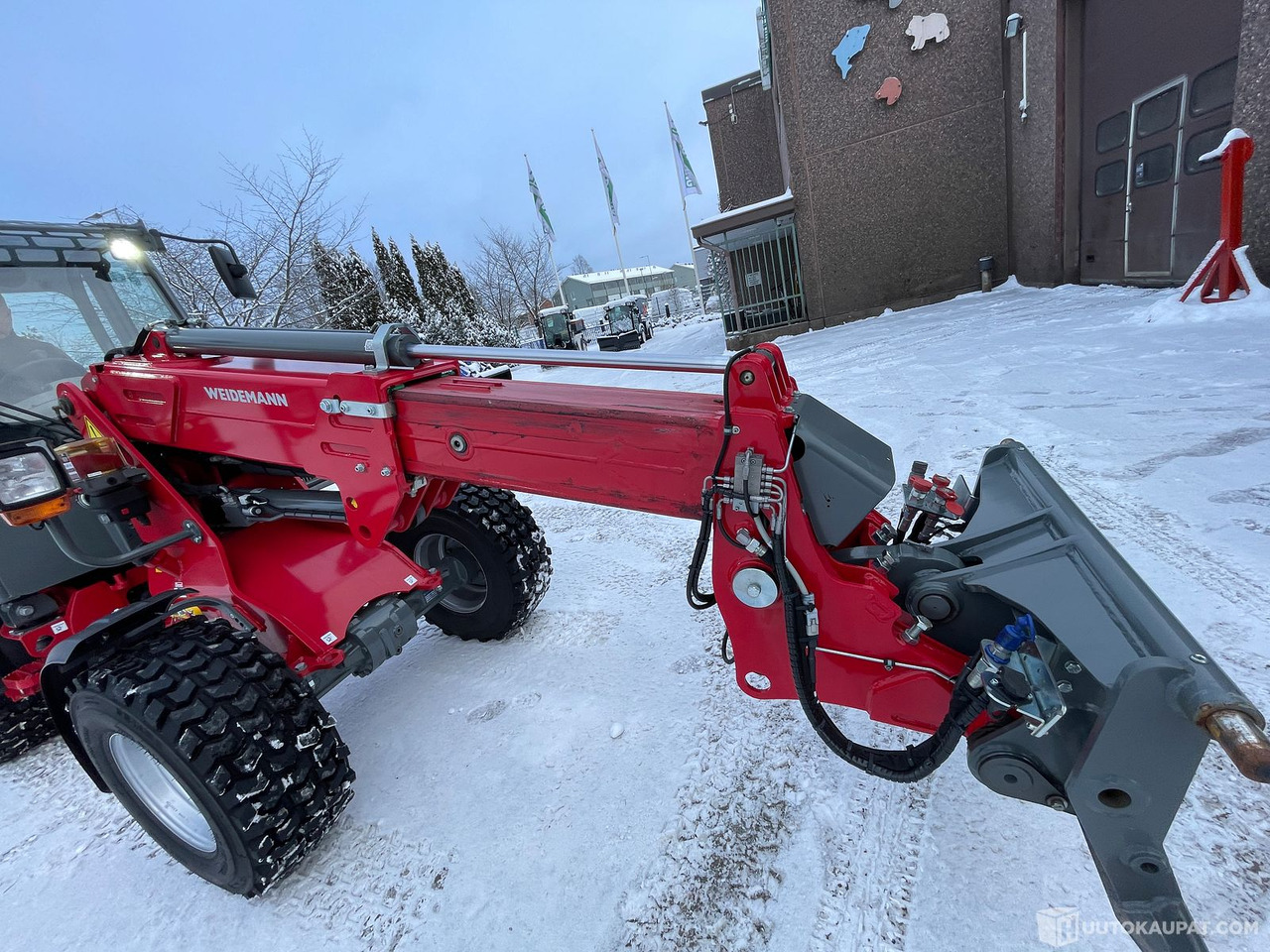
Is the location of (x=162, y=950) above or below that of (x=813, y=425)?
below

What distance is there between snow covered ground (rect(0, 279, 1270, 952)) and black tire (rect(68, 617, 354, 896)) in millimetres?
197

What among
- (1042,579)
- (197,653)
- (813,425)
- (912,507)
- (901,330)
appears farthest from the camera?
(901,330)

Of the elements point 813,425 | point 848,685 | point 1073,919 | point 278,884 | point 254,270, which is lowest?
point 1073,919

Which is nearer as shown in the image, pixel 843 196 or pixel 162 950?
pixel 162 950

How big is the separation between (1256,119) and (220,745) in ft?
33.2

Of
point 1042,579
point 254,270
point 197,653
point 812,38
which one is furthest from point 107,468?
point 812,38

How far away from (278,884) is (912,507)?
7.77ft

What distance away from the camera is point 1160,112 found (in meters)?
7.93

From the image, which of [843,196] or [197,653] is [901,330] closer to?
[843,196]

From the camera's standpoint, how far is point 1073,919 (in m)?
1.47

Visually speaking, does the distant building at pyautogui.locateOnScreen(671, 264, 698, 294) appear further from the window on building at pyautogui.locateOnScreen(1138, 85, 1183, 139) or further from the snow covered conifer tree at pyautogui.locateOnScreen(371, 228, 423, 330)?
the window on building at pyautogui.locateOnScreen(1138, 85, 1183, 139)

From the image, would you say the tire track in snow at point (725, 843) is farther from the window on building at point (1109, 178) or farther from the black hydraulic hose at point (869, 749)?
the window on building at point (1109, 178)

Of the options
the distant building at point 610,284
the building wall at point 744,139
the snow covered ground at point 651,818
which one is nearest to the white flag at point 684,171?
the building wall at point 744,139

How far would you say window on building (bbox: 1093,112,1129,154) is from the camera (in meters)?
8.70
